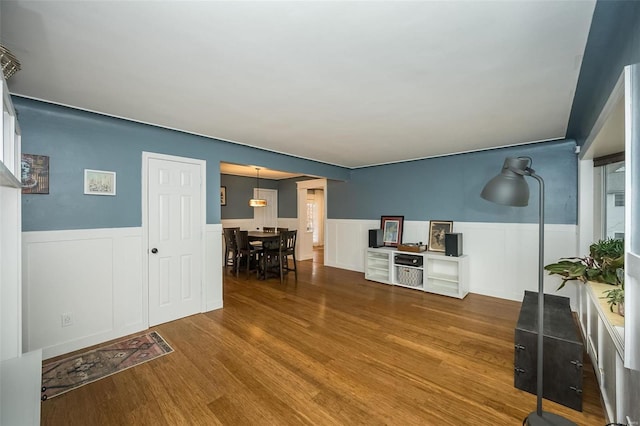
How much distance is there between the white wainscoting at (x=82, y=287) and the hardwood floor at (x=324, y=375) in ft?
1.55

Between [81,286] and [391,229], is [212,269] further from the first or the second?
[391,229]

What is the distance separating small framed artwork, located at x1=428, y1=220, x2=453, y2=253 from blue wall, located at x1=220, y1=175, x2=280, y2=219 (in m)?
4.78

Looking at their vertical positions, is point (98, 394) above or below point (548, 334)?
below

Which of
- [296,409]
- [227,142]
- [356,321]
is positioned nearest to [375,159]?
[227,142]

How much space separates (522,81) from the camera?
6.65ft

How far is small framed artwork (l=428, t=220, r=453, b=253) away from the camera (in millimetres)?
4645

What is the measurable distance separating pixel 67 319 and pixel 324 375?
250 cm

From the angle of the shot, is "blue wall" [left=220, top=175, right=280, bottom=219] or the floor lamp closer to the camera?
the floor lamp

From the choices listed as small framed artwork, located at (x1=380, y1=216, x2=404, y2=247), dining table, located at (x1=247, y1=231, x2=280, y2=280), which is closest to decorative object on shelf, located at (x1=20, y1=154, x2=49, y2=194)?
dining table, located at (x1=247, y1=231, x2=280, y2=280)

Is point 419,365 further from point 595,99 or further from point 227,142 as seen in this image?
point 227,142

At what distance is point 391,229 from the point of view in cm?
538

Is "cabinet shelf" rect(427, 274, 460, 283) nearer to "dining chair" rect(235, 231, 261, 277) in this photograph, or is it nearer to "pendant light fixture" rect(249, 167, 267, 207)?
"dining chair" rect(235, 231, 261, 277)

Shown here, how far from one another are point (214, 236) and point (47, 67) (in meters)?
2.29

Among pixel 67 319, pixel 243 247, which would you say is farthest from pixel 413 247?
pixel 67 319
